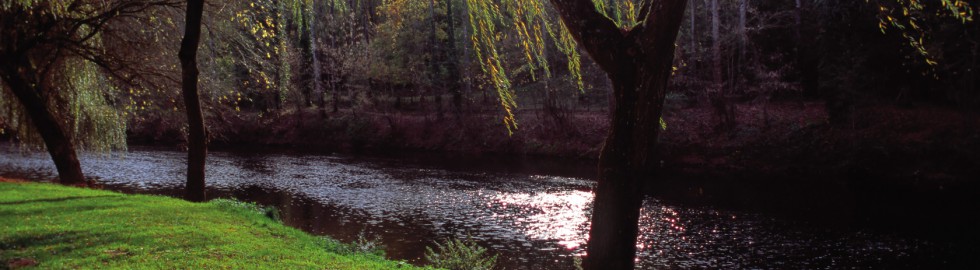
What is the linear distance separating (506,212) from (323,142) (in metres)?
27.7

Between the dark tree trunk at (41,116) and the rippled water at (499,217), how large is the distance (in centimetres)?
412

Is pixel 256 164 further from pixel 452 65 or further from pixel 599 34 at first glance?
pixel 599 34

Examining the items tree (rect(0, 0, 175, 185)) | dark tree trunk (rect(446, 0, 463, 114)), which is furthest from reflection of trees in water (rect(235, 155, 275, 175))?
dark tree trunk (rect(446, 0, 463, 114))

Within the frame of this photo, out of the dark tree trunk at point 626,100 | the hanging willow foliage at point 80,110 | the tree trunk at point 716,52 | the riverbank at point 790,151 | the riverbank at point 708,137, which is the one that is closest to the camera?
the dark tree trunk at point 626,100

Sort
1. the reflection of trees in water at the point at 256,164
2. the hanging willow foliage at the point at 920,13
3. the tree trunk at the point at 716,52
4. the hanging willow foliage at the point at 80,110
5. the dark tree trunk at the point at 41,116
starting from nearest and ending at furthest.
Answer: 1. the hanging willow foliage at the point at 920,13
2. the dark tree trunk at the point at 41,116
3. the hanging willow foliage at the point at 80,110
4. the reflection of trees in water at the point at 256,164
5. the tree trunk at the point at 716,52

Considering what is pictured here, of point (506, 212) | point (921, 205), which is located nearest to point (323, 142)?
point (506, 212)

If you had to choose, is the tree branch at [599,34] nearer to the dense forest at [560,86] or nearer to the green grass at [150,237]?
the dense forest at [560,86]

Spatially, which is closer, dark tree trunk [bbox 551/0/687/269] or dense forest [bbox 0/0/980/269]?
dark tree trunk [bbox 551/0/687/269]

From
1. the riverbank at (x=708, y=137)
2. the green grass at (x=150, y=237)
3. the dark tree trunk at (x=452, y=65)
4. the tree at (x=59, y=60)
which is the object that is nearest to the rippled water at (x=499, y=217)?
the riverbank at (x=708, y=137)

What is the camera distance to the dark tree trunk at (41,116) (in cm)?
1566

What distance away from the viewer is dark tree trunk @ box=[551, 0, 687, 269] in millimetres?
5652

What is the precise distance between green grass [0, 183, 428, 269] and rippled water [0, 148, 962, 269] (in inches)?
155

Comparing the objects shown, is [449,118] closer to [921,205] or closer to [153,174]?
[153,174]

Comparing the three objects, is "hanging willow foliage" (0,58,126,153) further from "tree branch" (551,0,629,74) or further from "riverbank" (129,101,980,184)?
"tree branch" (551,0,629,74)
